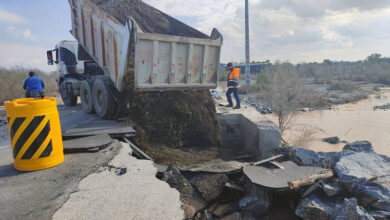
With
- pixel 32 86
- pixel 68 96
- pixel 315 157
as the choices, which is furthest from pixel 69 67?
pixel 315 157

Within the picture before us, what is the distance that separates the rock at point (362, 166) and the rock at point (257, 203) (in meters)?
1.09

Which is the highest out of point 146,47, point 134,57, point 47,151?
point 146,47

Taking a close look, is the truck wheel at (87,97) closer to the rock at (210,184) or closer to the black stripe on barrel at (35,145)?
the black stripe on barrel at (35,145)

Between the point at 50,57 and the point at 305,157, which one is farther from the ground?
the point at 50,57

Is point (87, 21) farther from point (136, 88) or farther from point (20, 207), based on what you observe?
point (20, 207)

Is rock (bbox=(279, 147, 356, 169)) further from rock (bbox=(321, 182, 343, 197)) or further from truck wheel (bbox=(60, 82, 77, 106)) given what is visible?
truck wheel (bbox=(60, 82, 77, 106))

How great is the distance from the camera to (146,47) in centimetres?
510

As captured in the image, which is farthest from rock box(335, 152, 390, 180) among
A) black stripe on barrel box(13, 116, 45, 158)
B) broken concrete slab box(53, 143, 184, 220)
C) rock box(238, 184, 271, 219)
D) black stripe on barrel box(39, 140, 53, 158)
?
black stripe on barrel box(13, 116, 45, 158)

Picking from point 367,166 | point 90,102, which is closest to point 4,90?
point 90,102

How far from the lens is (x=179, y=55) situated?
5629mm

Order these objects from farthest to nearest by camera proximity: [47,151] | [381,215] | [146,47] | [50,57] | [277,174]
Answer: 1. [50,57]
2. [146,47]
3. [277,174]
4. [47,151]
5. [381,215]

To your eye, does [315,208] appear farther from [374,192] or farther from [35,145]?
[35,145]

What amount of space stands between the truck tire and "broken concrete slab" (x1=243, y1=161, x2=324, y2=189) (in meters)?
3.64

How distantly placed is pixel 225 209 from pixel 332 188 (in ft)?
4.64
